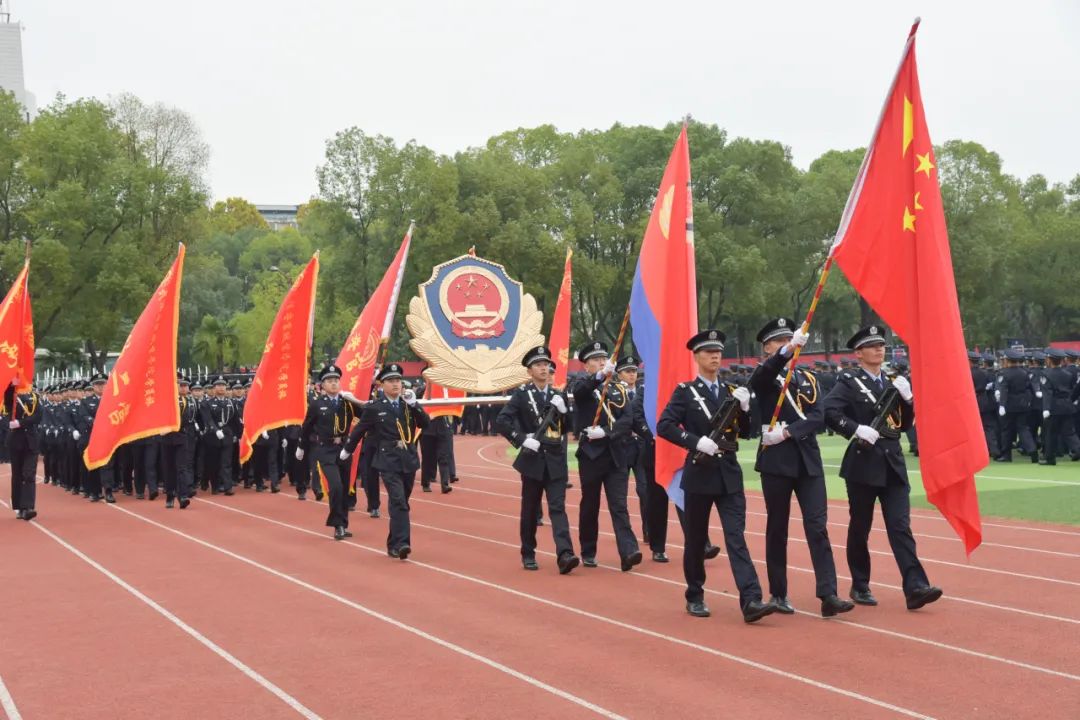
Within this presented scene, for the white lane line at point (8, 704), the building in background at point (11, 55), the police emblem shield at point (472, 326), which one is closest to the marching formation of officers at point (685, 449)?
the white lane line at point (8, 704)

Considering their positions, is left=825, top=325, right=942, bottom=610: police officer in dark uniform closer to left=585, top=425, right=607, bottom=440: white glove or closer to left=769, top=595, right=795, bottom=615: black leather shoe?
left=769, top=595, right=795, bottom=615: black leather shoe

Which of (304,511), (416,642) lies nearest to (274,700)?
(416,642)

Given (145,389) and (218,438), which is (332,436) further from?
(218,438)

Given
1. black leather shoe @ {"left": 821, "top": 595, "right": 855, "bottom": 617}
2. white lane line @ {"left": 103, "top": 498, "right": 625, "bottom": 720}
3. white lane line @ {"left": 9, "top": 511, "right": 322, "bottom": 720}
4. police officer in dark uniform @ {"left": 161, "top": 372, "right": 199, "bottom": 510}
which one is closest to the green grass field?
black leather shoe @ {"left": 821, "top": 595, "right": 855, "bottom": 617}

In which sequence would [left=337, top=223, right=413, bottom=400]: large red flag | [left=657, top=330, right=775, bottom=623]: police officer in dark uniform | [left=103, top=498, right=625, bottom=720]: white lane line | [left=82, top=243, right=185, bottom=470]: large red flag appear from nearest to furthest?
[left=103, top=498, right=625, bottom=720]: white lane line, [left=657, top=330, right=775, bottom=623]: police officer in dark uniform, [left=337, top=223, right=413, bottom=400]: large red flag, [left=82, top=243, right=185, bottom=470]: large red flag

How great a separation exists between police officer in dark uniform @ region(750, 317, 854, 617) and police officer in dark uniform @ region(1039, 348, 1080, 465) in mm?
12215

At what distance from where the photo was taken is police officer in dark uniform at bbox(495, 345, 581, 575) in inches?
420

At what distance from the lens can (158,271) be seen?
142ft

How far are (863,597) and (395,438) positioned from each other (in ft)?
17.1

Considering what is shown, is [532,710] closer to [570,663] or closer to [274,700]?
[570,663]

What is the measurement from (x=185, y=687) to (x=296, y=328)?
29.6ft

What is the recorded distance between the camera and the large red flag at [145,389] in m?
15.3

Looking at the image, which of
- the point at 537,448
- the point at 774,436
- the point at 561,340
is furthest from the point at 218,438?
the point at 774,436

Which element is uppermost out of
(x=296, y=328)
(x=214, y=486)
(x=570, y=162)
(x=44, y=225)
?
(x=570, y=162)
